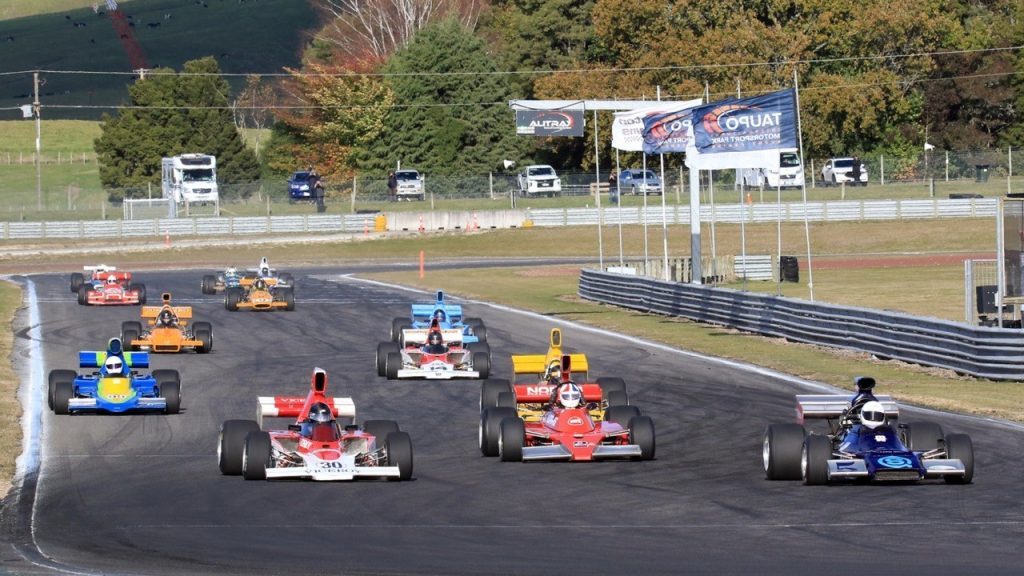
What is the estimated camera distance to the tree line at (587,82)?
282 ft

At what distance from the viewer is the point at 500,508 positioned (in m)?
14.6

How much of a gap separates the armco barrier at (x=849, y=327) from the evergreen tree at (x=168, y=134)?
63.5 metres

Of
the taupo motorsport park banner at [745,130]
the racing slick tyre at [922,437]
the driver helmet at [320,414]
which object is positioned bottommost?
the racing slick tyre at [922,437]

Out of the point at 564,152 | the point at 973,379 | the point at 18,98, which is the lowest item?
the point at 973,379

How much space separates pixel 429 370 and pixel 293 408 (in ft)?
26.0

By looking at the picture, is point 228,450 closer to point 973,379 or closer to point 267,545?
point 267,545

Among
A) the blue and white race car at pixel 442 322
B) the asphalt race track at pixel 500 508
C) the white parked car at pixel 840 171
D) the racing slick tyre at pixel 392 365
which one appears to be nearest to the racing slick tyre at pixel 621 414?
the asphalt race track at pixel 500 508

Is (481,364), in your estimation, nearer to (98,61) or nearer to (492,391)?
(492,391)

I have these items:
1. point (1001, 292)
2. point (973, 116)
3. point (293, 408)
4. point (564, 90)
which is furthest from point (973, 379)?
point (973, 116)

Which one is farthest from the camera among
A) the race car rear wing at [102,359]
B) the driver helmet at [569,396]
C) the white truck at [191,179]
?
the white truck at [191,179]

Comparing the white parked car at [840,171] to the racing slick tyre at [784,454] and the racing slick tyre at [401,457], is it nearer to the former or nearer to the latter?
the racing slick tyre at [784,454]

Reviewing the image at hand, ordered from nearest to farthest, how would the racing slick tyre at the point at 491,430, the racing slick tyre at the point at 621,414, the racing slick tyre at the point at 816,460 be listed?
the racing slick tyre at the point at 816,460 < the racing slick tyre at the point at 491,430 < the racing slick tyre at the point at 621,414

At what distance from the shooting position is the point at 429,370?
82.7 ft

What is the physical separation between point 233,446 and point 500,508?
2.98m
